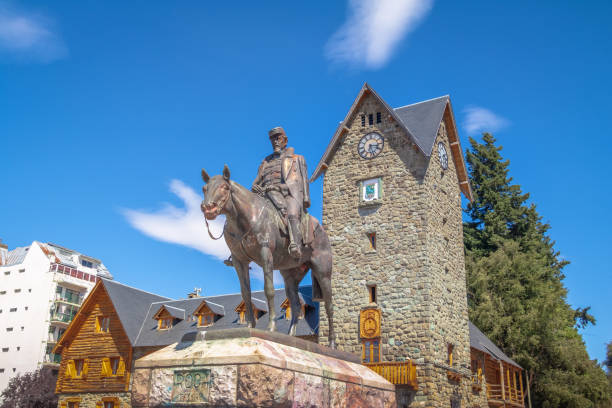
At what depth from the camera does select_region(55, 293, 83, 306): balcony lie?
1984 inches

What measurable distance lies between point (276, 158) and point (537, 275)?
101ft

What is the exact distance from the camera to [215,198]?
693 cm

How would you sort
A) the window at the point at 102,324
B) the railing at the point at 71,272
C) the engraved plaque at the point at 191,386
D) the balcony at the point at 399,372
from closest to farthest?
the engraved plaque at the point at 191,386, the balcony at the point at 399,372, the window at the point at 102,324, the railing at the point at 71,272

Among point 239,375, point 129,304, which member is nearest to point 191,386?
point 239,375

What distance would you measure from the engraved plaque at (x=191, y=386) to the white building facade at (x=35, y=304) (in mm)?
45436

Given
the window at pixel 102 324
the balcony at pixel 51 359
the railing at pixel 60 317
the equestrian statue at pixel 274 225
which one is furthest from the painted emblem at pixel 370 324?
the railing at pixel 60 317

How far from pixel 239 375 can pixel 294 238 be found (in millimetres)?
2254

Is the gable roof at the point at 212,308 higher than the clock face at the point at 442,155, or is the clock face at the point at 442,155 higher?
the clock face at the point at 442,155

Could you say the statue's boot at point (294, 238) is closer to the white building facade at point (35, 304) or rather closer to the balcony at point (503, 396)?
the balcony at point (503, 396)

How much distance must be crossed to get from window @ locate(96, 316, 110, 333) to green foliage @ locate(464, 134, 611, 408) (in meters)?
20.6

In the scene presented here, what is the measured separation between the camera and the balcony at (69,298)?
5041cm

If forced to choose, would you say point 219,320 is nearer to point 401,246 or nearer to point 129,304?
point 129,304

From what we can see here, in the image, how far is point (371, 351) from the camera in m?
23.5

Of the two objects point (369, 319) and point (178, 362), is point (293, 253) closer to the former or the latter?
point (178, 362)
